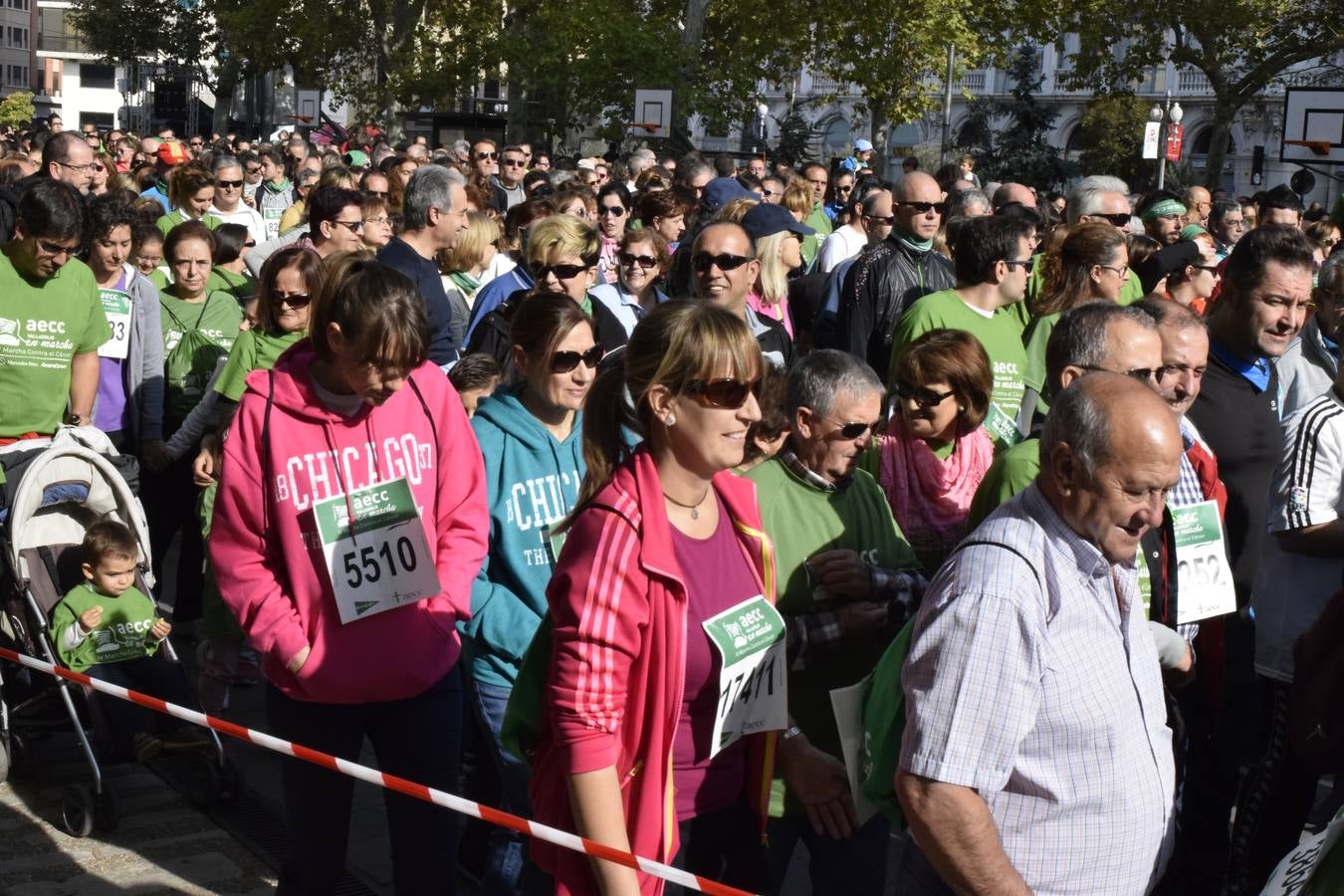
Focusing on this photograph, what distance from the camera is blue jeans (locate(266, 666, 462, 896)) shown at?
3867mm

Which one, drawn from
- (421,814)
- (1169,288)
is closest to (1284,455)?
(421,814)

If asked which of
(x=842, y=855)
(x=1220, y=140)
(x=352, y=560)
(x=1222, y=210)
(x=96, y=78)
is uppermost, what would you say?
(x=96, y=78)

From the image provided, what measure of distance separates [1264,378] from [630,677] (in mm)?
3235

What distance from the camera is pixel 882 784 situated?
2979mm

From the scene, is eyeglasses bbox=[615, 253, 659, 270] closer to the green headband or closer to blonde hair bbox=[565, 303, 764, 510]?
blonde hair bbox=[565, 303, 764, 510]

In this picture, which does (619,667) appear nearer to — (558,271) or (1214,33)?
(558,271)

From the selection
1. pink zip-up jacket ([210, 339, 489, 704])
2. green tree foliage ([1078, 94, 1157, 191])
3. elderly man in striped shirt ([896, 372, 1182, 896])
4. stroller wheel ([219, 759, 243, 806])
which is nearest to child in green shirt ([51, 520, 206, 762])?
stroller wheel ([219, 759, 243, 806])

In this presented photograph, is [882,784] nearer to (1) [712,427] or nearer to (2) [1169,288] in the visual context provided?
(1) [712,427]

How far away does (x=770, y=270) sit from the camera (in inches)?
290

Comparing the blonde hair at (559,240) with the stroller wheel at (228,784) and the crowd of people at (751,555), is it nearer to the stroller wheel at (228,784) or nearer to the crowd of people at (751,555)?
the crowd of people at (751,555)

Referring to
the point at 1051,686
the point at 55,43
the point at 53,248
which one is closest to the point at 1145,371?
the point at 1051,686

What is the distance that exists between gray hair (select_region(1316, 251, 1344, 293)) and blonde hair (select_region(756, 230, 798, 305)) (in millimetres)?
2289

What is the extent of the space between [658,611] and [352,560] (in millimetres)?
1123

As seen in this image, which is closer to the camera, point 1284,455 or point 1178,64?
point 1284,455
